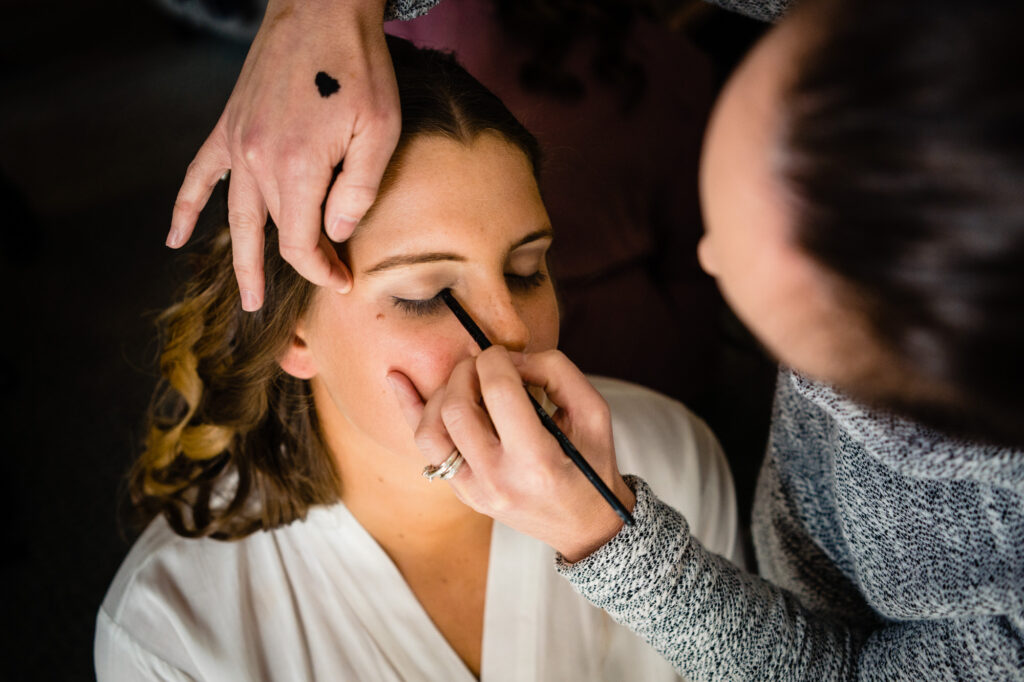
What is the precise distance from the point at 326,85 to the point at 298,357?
0.46 meters

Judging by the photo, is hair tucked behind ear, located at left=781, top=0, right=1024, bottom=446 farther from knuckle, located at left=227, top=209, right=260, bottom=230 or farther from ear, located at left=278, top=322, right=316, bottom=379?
ear, located at left=278, top=322, right=316, bottom=379

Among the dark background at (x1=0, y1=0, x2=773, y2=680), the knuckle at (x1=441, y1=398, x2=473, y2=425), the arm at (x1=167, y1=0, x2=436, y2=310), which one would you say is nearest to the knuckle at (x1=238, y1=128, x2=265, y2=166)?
the arm at (x1=167, y1=0, x2=436, y2=310)

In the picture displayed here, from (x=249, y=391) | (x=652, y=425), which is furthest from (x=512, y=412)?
(x=652, y=425)

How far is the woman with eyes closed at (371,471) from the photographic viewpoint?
93 centimetres

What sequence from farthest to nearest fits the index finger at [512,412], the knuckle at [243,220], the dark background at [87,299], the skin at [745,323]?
the dark background at [87,299] → the knuckle at [243,220] → the index finger at [512,412] → the skin at [745,323]

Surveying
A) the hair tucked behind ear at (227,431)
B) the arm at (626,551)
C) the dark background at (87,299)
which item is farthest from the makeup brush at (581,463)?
the dark background at (87,299)

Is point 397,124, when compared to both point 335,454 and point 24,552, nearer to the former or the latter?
point 335,454

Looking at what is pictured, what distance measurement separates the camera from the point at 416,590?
120 centimetres

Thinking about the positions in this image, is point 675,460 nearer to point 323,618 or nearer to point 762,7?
point 323,618

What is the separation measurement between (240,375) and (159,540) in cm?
32

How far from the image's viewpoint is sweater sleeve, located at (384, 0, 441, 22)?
900mm

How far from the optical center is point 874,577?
2.89 feet

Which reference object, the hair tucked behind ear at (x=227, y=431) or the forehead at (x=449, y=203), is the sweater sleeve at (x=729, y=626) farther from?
the hair tucked behind ear at (x=227, y=431)

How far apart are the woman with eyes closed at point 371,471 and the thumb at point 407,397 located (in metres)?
0.01
